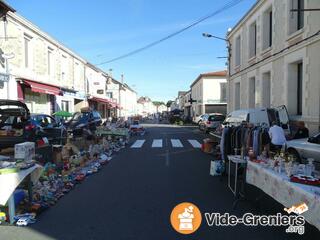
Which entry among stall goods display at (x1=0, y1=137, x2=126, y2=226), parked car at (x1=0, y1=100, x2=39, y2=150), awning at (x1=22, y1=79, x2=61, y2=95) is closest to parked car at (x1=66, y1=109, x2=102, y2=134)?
awning at (x1=22, y1=79, x2=61, y2=95)

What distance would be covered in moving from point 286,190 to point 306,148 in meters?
5.06

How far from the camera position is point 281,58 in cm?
1664

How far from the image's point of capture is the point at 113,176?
9117 mm

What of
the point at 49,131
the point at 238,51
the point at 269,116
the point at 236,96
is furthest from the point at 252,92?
the point at 49,131

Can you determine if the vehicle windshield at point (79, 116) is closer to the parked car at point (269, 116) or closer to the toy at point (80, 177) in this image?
the parked car at point (269, 116)

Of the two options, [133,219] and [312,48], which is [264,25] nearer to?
[312,48]

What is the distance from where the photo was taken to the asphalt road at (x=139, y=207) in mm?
4879

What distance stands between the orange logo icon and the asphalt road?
101 millimetres

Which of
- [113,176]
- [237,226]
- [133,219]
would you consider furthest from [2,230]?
[113,176]

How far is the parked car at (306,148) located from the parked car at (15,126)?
26.3ft

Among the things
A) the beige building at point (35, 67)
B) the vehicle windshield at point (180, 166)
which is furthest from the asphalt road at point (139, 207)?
the beige building at point (35, 67)

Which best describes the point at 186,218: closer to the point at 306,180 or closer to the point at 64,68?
the point at 306,180

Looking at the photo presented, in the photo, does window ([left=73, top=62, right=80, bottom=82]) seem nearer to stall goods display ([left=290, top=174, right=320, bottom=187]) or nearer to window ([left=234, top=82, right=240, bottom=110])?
window ([left=234, top=82, right=240, bottom=110])

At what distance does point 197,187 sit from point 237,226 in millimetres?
2574
